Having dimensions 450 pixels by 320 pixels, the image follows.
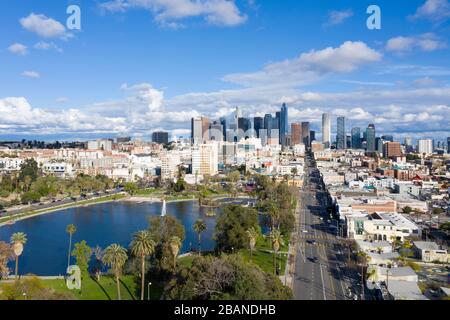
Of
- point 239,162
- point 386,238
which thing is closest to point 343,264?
point 386,238

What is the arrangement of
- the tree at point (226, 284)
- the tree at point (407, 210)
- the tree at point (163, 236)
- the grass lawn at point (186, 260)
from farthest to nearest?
the tree at point (407, 210), the grass lawn at point (186, 260), the tree at point (163, 236), the tree at point (226, 284)

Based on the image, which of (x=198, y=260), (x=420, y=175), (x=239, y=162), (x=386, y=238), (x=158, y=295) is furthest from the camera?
(x=239, y=162)

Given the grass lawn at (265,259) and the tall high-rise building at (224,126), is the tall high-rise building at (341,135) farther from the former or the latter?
the grass lawn at (265,259)

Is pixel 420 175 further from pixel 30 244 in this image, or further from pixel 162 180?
pixel 30 244

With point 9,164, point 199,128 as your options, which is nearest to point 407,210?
point 9,164

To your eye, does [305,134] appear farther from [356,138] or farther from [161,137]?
[161,137]

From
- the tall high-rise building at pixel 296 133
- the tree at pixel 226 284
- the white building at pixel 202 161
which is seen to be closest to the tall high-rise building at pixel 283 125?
the tall high-rise building at pixel 296 133
